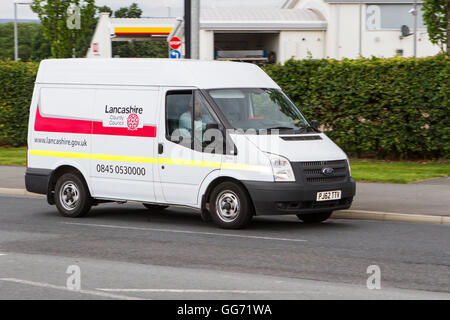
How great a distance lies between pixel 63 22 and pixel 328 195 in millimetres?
20483

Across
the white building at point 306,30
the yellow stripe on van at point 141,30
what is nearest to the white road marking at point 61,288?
the white building at point 306,30

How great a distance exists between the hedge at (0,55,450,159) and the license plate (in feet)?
26.2

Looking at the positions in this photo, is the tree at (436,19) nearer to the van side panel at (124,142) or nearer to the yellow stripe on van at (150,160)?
the van side panel at (124,142)

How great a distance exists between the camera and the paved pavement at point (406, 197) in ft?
44.1

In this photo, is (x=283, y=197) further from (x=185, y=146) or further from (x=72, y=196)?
(x=72, y=196)

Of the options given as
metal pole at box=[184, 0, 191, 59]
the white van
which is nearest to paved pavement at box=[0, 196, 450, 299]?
the white van

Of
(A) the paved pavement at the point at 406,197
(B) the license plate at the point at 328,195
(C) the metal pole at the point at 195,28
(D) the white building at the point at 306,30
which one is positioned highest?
(D) the white building at the point at 306,30

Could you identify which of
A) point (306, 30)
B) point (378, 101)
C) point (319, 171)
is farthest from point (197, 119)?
point (306, 30)

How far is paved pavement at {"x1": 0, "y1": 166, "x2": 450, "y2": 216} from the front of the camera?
13.4 metres

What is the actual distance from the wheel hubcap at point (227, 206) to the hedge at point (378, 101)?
8.79 meters

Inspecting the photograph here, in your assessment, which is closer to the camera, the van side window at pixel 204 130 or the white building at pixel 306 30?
the van side window at pixel 204 130

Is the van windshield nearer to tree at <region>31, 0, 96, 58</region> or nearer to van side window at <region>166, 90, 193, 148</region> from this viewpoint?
van side window at <region>166, 90, 193, 148</region>

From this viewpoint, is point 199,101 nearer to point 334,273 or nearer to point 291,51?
point 334,273

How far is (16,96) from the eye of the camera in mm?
25938
